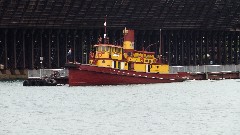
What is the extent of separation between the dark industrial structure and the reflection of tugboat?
1073 inches

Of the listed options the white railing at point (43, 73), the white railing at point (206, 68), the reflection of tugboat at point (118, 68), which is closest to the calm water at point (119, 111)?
the reflection of tugboat at point (118, 68)

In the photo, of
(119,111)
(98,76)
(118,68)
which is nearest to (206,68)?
(118,68)

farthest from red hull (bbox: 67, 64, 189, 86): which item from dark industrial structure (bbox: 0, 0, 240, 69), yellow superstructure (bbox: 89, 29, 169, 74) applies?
dark industrial structure (bbox: 0, 0, 240, 69)

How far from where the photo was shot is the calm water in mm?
54625

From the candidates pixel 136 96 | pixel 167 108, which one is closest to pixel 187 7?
pixel 136 96

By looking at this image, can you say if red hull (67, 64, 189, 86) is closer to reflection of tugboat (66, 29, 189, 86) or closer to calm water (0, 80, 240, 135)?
reflection of tugboat (66, 29, 189, 86)

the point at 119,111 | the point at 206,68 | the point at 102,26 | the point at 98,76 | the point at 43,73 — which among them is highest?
the point at 102,26

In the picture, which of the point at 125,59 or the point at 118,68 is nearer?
the point at 118,68

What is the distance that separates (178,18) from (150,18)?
21.0 ft

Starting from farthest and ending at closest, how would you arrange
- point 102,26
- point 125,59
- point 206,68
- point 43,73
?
1. point 102,26
2. point 206,68
3. point 43,73
4. point 125,59

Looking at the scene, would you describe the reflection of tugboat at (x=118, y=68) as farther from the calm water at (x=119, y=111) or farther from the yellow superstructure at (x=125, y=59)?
the calm water at (x=119, y=111)

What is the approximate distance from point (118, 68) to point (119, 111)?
33617mm

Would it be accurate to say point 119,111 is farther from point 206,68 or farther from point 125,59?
point 206,68

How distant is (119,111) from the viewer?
66.6 m
